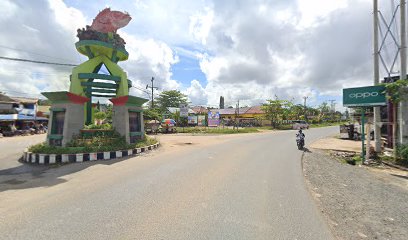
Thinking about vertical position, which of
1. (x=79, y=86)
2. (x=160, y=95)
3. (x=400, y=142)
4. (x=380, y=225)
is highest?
(x=160, y=95)

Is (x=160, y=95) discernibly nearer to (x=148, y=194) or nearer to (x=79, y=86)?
(x=79, y=86)

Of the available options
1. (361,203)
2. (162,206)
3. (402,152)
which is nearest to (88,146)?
(162,206)

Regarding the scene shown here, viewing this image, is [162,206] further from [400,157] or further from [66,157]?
[400,157]

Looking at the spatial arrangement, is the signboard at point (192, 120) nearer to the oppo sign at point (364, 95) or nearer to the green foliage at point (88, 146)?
the green foliage at point (88, 146)

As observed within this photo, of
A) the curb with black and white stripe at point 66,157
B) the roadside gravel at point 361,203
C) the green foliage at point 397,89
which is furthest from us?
the green foliage at point 397,89

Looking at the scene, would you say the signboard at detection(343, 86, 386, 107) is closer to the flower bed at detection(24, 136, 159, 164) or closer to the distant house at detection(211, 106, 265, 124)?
the flower bed at detection(24, 136, 159, 164)

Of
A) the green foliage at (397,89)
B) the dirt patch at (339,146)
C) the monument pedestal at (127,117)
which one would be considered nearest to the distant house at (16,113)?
the monument pedestal at (127,117)

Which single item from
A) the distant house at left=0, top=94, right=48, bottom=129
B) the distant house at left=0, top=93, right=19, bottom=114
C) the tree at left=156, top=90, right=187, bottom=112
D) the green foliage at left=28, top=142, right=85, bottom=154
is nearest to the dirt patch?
the green foliage at left=28, top=142, right=85, bottom=154

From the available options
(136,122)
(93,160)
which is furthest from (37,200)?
(136,122)

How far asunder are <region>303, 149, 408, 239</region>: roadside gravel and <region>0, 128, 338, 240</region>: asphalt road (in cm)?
35

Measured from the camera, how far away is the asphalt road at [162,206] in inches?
143

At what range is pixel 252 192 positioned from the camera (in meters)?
5.68

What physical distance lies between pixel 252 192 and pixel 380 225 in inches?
96.7

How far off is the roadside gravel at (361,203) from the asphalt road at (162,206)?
1.14 feet
